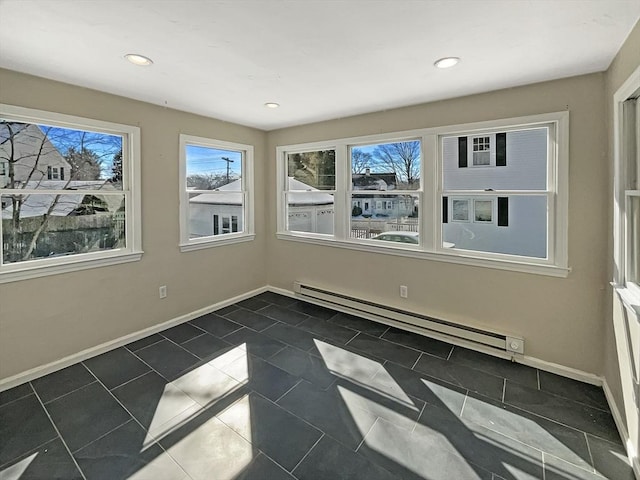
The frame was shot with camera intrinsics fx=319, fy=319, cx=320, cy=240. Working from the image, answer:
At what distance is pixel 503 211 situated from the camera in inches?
115

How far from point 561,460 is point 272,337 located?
244cm

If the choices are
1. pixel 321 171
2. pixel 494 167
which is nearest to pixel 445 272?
pixel 494 167

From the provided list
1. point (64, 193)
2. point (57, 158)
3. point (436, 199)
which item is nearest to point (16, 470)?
point (64, 193)

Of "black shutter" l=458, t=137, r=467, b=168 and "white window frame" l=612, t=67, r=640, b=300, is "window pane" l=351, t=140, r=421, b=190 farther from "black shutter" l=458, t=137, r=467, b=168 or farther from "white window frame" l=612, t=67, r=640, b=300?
"white window frame" l=612, t=67, r=640, b=300

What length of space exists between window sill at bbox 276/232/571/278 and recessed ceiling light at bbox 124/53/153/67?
266cm

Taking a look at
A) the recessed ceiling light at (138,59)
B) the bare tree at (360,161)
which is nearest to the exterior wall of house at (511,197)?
the bare tree at (360,161)

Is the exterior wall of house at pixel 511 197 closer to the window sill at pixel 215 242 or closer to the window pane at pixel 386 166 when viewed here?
the window pane at pixel 386 166

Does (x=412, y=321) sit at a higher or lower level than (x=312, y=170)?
lower

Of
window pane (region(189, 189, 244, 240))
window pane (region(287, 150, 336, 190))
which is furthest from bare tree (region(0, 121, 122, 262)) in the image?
window pane (region(287, 150, 336, 190))

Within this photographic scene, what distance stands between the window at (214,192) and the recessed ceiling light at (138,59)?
133 centimetres

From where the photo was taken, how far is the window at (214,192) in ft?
12.3

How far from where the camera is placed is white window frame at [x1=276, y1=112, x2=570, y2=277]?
2596 mm

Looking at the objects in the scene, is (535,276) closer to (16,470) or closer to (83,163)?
(16,470)

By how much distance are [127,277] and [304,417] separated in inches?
90.2
